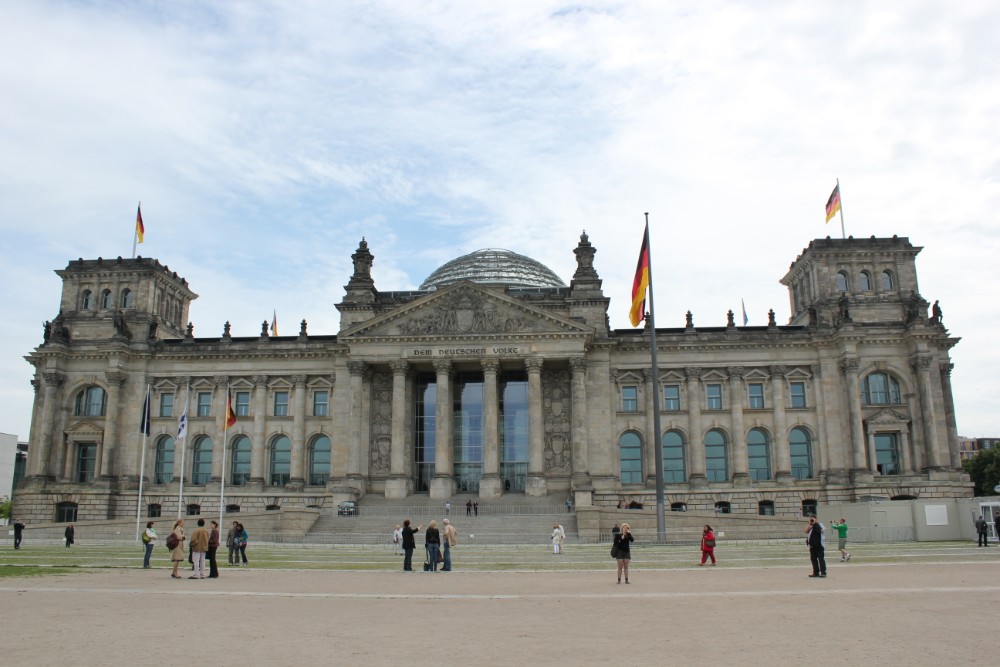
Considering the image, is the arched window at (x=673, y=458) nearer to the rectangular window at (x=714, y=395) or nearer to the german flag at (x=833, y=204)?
the rectangular window at (x=714, y=395)

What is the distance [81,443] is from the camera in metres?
70.4

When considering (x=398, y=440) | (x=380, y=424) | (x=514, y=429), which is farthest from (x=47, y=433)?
(x=514, y=429)

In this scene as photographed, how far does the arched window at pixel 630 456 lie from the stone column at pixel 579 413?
16.5 ft

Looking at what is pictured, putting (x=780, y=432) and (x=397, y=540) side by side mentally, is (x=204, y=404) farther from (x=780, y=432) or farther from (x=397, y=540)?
(x=780, y=432)

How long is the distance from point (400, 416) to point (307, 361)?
11788 mm

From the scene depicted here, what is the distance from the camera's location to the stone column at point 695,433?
66000 mm

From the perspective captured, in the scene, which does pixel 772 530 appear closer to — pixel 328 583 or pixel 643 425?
pixel 643 425

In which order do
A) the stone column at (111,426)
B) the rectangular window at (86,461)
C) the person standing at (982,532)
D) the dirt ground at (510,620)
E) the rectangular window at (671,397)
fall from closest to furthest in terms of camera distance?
the dirt ground at (510,620) < the person standing at (982,532) < the rectangular window at (671,397) < the stone column at (111,426) < the rectangular window at (86,461)

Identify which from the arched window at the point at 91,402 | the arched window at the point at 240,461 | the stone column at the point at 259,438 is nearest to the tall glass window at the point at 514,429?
the stone column at the point at 259,438

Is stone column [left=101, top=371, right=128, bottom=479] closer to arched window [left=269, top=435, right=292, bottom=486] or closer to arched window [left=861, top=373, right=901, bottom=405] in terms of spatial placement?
→ arched window [left=269, top=435, right=292, bottom=486]

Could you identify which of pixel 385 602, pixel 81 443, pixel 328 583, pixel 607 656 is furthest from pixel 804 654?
pixel 81 443

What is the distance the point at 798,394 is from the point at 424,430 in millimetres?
30000

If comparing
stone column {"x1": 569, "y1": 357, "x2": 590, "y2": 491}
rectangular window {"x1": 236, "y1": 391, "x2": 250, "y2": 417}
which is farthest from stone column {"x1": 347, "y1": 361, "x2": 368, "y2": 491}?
stone column {"x1": 569, "y1": 357, "x2": 590, "y2": 491}

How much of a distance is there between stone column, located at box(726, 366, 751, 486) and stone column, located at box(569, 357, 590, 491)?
1214 cm
